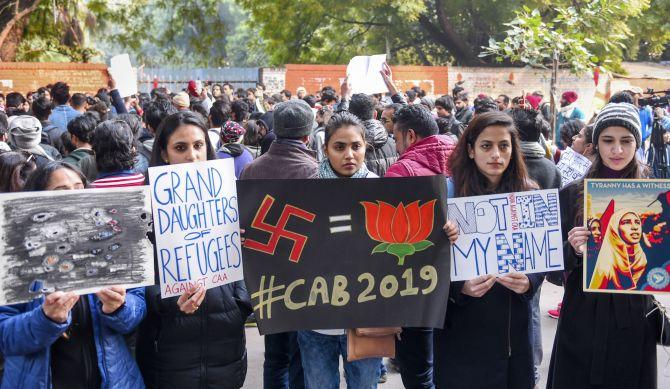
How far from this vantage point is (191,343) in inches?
132

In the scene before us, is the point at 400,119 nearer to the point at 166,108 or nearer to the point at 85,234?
the point at 166,108

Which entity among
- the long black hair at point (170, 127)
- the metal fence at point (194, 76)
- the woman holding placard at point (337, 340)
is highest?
the metal fence at point (194, 76)

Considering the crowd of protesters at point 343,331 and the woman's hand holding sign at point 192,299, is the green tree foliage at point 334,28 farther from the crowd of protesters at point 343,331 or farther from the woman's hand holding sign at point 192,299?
the woman's hand holding sign at point 192,299

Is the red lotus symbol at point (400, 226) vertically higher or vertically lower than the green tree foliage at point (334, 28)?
lower

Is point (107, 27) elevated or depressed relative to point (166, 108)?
elevated

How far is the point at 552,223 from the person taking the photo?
11.5 feet

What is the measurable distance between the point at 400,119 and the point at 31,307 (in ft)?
9.73

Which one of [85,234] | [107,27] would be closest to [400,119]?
[85,234]

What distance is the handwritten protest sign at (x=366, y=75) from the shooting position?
10.4 meters

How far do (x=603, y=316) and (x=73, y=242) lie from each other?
225cm

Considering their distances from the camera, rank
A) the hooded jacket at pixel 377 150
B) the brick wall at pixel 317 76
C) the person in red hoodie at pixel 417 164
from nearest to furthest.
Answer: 1. the person in red hoodie at pixel 417 164
2. the hooded jacket at pixel 377 150
3. the brick wall at pixel 317 76

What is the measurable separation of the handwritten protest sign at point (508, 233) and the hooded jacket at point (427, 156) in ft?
4.67

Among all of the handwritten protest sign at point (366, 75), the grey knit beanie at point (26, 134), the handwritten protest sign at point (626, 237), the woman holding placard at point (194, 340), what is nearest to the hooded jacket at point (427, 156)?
the handwritten protest sign at point (626, 237)

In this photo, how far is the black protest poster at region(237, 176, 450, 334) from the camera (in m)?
3.47
